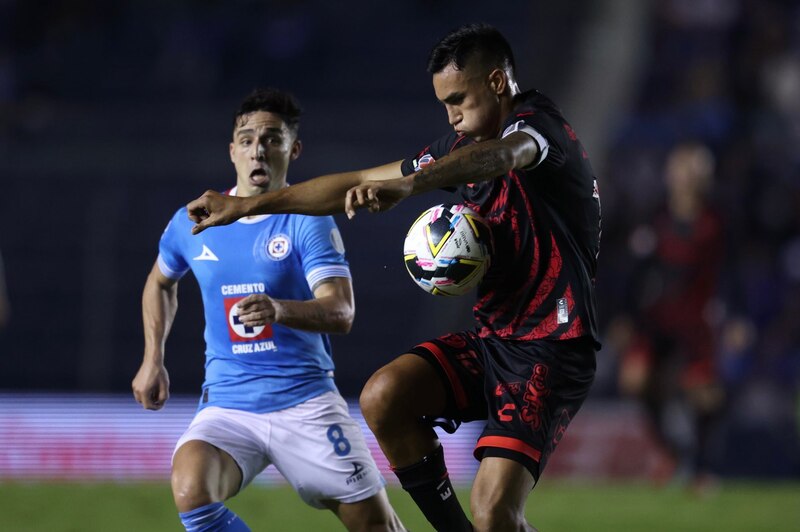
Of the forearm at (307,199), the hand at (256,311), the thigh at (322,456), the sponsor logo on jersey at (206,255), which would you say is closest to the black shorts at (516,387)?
the thigh at (322,456)

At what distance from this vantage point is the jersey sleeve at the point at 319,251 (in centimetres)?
499

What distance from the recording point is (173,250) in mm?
5316

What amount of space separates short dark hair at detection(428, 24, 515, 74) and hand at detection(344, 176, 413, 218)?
823 mm

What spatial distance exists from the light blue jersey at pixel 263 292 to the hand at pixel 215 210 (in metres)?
0.97

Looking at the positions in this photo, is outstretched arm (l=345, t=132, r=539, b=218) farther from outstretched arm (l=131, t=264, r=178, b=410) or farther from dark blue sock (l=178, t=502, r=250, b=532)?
outstretched arm (l=131, t=264, r=178, b=410)

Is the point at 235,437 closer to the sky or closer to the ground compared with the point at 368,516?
closer to the sky

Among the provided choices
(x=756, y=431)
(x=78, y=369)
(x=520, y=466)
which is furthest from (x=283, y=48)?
(x=520, y=466)

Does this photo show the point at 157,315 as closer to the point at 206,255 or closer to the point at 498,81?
the point at 206,255

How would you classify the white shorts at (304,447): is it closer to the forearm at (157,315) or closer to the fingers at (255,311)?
the forearm at (157,315)

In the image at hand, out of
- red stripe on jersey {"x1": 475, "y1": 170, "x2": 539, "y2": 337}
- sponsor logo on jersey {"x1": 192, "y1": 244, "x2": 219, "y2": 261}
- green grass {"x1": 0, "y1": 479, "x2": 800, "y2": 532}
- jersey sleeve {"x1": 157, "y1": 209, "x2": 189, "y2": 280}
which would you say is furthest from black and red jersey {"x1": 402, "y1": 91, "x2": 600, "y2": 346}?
green grass {"x1": 0, "y1": 479, "x2": 800, "y2": 532}

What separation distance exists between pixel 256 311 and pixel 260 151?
3.75ft

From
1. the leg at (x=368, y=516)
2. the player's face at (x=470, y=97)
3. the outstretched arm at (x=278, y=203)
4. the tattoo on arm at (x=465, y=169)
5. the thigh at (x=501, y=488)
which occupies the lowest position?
the leg at (x=368, y=516)

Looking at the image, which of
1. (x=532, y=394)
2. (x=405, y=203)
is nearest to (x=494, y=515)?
(x=532, y=394)

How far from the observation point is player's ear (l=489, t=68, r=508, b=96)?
4.46 meters
